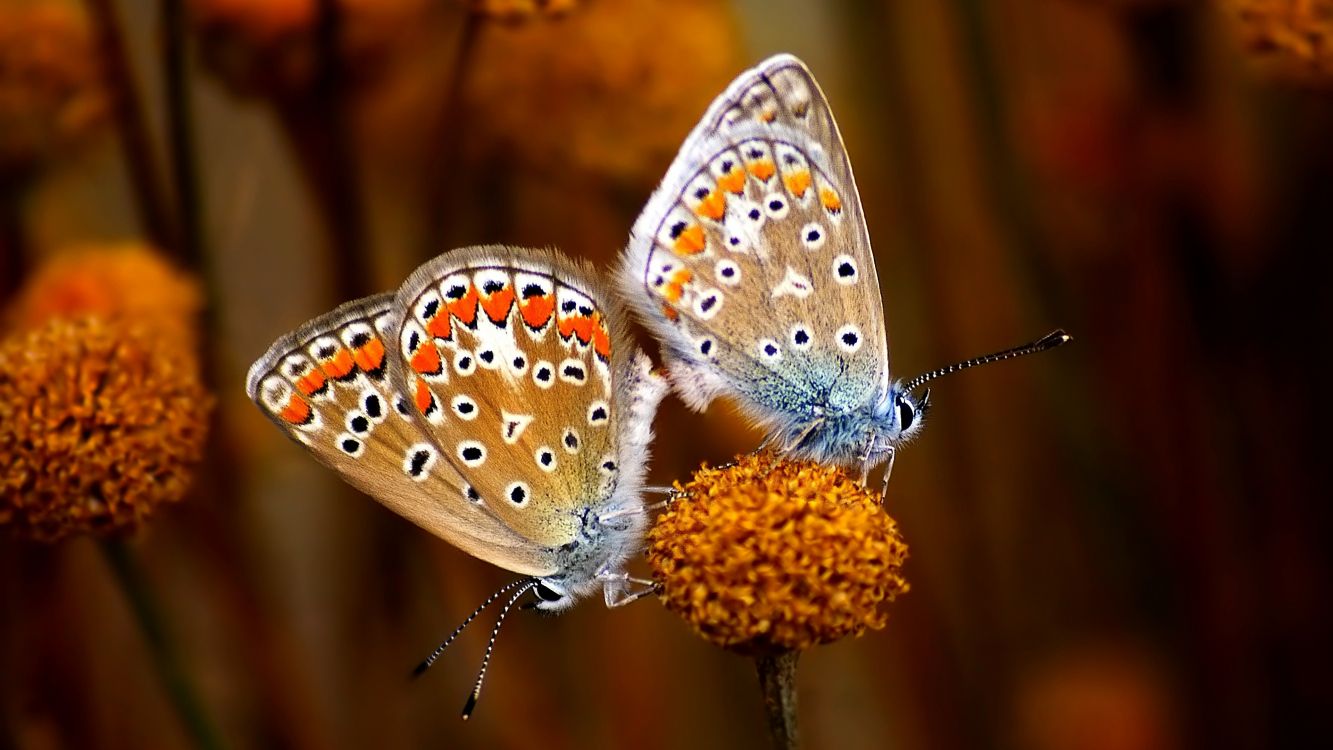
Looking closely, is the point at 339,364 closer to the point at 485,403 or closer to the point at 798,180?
the point at 485,403

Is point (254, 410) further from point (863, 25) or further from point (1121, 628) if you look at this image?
point (1121, 628)

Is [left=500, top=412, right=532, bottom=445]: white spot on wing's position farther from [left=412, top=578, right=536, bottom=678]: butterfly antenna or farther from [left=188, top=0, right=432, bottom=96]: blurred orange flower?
[left=188, top=0, right=432, bottom=96]: blurred orange flower

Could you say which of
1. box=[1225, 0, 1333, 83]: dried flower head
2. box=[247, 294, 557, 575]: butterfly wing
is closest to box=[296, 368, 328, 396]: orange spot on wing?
box=[247, 294, 557, 575]: butterfly wing

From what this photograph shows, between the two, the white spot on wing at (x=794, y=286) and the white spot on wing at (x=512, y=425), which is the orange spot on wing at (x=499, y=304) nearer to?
the white spot on wing at (x=512, y=425)

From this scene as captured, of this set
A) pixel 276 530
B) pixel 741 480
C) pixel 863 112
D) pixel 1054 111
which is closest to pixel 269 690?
pixel 276 530

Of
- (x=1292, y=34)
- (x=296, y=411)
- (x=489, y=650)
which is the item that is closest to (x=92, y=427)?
(x=296, y=411)

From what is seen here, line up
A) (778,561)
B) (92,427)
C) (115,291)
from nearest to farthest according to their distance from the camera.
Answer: (778,561) → (92,427) → (115,291)
